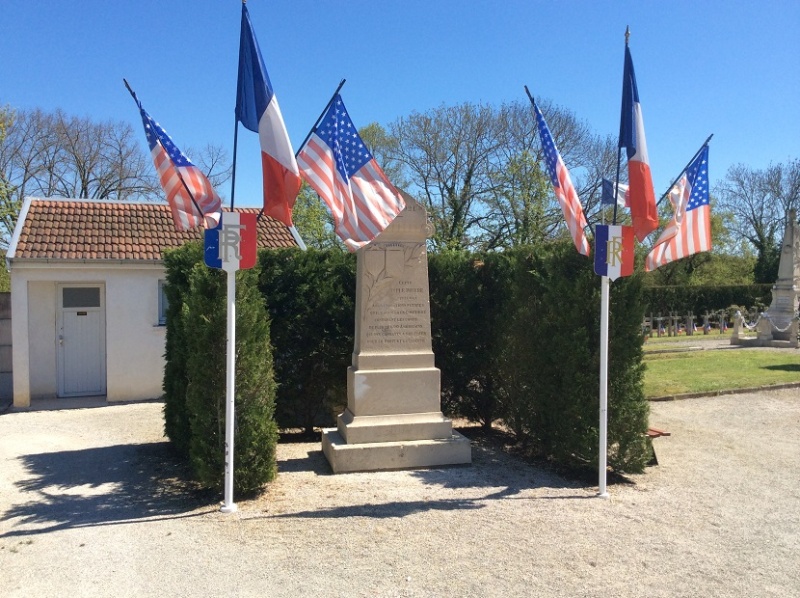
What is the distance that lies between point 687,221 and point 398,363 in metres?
3.61

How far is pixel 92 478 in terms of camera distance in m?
7.11

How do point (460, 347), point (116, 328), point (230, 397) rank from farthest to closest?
point (116, 328) → point (460, 347) → point (230, 397)

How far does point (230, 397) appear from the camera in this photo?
5766mm

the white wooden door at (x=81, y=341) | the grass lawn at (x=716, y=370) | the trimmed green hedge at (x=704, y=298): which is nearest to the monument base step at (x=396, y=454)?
the grass lawn at (x=716, y=370)

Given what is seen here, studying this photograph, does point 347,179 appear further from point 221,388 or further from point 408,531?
point 408,531

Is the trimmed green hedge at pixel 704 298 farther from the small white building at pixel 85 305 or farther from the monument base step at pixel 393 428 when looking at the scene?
the monument base step at pixel 393 428

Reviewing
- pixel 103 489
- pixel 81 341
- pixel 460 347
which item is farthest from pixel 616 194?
pixel 81 341

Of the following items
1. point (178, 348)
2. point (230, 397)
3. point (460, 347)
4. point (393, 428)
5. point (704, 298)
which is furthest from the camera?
point (704, 298)

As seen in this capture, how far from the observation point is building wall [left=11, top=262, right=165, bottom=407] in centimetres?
1291

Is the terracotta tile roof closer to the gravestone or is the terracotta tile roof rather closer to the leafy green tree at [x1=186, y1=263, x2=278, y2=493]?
the leafy green tree at [x1=186, y1=263, x2=278, y2=493]

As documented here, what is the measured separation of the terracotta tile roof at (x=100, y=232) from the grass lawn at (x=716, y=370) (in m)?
9.27

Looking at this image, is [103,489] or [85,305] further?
[85,305]

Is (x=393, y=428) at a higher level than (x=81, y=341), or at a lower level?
lower

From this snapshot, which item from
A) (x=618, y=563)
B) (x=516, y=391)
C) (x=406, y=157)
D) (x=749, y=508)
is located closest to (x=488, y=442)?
(x=516, y=391)
